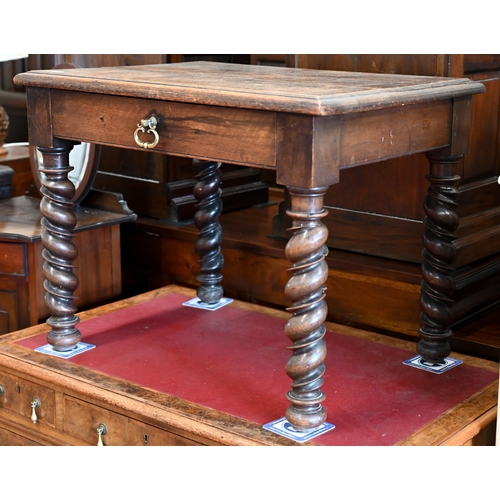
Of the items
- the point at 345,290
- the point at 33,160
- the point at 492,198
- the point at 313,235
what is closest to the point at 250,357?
the point at 345,290

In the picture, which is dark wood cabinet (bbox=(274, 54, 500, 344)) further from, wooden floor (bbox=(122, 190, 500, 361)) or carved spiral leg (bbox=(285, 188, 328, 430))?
carved spiral leg (bbox=(285, 188, 328, 430))

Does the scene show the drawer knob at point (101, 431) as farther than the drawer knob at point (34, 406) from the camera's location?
No

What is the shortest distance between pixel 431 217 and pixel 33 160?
1677 millimetres

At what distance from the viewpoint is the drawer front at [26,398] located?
8.77ft

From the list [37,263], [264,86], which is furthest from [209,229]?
[264,86]

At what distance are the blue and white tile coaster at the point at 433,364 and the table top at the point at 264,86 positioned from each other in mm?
794

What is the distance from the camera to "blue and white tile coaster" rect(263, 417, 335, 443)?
2.18 m

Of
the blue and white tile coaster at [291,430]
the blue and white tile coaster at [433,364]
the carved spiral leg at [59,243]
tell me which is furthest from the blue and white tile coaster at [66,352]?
the blue and white tile coaster at [433,364]

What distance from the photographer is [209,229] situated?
3172mm

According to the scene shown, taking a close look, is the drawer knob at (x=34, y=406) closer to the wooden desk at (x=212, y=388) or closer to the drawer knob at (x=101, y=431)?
the wooden desk at (x=212, y=388)

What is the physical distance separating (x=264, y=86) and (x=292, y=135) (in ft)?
0.86

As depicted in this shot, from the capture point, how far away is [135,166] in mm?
3812

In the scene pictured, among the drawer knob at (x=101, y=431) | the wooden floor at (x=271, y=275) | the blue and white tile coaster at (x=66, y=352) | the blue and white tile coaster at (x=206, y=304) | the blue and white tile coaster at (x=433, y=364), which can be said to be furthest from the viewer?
the blue and white tile coaster at (x=206, y=304)

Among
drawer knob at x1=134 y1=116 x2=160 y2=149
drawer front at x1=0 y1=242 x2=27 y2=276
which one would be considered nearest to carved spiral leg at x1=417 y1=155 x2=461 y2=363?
drawer knob at x1=134 y1=116 x2=160 y2=149
